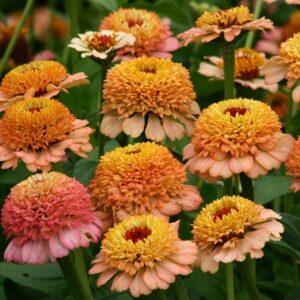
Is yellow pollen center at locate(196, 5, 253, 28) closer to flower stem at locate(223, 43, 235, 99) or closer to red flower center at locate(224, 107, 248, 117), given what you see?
flower stem at locate(223, 43, 235, 99)

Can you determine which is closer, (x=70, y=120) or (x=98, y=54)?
(x=70, y=120)

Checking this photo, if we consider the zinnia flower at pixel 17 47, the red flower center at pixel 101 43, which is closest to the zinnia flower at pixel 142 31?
the red flower center at pixel 101 43

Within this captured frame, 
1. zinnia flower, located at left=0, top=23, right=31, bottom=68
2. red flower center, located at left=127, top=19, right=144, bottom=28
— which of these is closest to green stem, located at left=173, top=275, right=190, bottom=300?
red flower center, located at left=127, top=19, right=144, bottom=28

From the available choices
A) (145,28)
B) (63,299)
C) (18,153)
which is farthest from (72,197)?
(145,28)

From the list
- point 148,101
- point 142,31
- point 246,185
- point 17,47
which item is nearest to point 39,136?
point 148,101

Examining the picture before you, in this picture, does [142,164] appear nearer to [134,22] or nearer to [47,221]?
[47,221]

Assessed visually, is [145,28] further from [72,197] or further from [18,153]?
[72,197]
